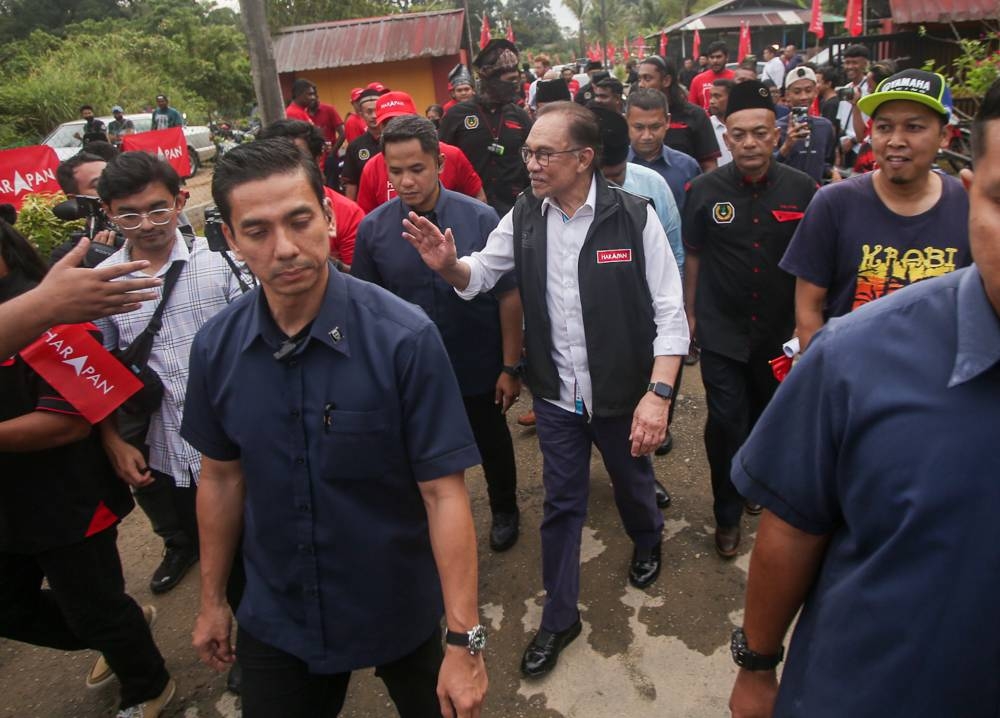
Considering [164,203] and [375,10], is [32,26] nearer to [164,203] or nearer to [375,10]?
[375,10]

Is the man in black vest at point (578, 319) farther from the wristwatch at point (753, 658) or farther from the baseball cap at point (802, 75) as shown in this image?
the baseball cap at point (802, 75)

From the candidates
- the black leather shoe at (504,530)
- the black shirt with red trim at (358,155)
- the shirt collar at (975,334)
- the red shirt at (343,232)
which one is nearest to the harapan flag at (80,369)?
the red shirt at (343,232)

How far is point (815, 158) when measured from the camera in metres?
5.35

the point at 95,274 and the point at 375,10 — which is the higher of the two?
the point at 375,10

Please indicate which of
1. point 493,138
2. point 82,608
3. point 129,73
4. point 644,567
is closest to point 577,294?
point 644,567

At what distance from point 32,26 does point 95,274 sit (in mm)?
52403

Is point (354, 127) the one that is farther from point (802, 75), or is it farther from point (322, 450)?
point (322, 450)

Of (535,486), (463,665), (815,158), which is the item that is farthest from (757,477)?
(815,158)

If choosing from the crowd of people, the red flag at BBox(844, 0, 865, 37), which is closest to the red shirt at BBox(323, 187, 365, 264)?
the crowd of people

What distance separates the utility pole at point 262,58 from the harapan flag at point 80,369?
199 inches

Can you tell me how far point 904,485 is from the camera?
1.15 metres

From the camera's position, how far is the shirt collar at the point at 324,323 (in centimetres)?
181

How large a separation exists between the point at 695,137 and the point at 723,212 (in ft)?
8.26

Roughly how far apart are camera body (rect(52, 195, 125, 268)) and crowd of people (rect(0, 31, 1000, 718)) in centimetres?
5
